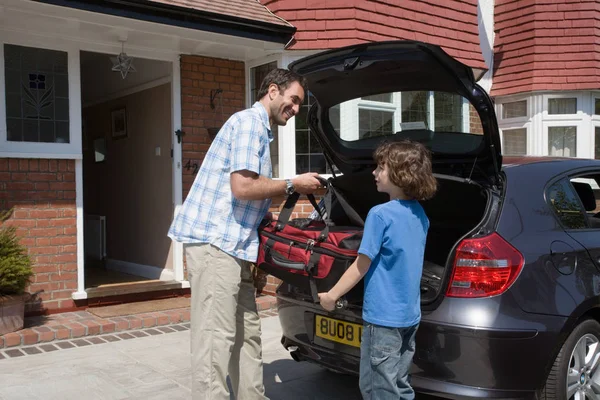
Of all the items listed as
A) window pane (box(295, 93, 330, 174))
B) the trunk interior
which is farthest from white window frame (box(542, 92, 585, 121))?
the trunk interior

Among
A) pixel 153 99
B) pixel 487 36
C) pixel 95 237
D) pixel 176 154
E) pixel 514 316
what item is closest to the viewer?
pixel 514 316

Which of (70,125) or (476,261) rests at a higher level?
(70,125)

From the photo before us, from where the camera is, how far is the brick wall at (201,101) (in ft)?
23.2

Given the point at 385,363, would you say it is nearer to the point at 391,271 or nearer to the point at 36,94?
the point at 391,271

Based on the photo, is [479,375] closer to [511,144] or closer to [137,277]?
[137,277]

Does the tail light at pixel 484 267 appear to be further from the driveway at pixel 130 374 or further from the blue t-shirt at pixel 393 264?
the driveway at pixel 130 374

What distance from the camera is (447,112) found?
4.50 meters

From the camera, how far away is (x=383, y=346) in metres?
2.85

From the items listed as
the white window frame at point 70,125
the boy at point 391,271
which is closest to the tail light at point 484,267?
the boy at point 391,271

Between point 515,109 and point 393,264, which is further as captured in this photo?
point 515,109

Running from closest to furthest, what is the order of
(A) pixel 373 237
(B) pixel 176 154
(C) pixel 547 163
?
(A) pixel 373 237, (C) pixel 547 163, (B) pixel 176 154

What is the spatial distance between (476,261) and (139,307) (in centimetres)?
428

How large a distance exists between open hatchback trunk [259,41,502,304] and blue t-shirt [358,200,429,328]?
24 cm

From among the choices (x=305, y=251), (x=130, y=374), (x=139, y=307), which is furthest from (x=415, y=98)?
(x=139, y=307)
